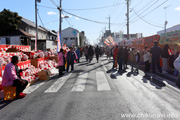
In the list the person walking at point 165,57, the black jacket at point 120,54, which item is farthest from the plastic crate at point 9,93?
the person walking at point 165,57

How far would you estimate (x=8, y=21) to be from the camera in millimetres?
29859

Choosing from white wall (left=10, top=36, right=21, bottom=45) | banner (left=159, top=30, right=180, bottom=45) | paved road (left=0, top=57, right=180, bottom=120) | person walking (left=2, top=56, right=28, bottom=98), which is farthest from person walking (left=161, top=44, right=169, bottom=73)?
white wall (left=10, top=36, right=21, bottom=45)

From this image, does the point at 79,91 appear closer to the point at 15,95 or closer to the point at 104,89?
the point at 104,89

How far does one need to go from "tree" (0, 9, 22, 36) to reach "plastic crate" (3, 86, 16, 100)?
95.3 feet

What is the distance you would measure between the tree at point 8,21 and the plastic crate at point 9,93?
95.3ft

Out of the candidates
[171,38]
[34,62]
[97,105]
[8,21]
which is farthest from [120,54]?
[8,21]

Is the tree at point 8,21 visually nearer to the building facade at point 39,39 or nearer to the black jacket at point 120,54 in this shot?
the building facade at point 39,39

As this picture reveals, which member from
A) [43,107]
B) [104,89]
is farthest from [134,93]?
[43,107]

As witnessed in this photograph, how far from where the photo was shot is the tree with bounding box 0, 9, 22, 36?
97.1ft

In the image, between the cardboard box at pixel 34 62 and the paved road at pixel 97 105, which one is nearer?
the paved road at pixel 97 105

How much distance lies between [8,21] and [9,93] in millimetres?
29524

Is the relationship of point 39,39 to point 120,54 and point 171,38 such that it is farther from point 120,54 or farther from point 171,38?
point 171,38

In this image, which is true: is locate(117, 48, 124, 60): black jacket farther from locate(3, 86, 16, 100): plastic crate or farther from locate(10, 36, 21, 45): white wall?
locate(10, 36, 21, 45): white wall

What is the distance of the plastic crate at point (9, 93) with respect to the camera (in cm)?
511
